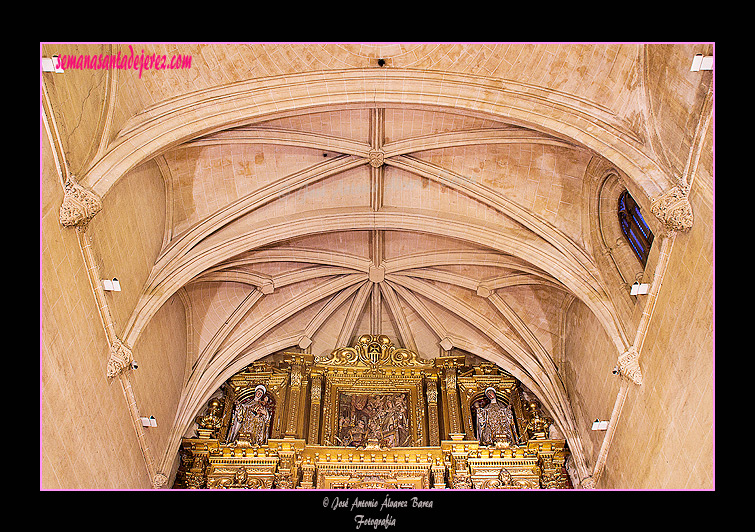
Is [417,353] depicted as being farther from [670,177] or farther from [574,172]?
[670,177]

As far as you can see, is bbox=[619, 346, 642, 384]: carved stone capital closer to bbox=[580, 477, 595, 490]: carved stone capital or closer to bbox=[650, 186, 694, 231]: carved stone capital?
bbox=[650, 186, 694, 231]: carved stone capital

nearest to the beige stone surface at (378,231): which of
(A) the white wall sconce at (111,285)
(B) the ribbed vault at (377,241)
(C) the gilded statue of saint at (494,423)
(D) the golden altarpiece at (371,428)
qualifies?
(B) the ribbed vault at (377,241)

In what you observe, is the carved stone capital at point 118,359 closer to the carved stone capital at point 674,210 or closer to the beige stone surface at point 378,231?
the beige stone surface at point 378,231

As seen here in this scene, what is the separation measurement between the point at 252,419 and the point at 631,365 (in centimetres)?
802

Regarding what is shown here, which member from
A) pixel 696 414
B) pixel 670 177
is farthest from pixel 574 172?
pixel 696 414

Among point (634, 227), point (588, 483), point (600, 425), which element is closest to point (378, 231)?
point (634, 227)

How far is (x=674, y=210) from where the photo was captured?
12.0 metres

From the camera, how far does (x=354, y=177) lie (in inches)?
650

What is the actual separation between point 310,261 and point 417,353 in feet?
10.9

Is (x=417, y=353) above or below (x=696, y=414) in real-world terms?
above

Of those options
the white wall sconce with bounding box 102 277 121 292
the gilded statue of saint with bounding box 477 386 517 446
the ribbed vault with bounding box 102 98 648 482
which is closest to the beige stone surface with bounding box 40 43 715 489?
the ribbed vault with bounding box 102 98 648 482

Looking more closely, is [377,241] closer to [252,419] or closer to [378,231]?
[378,231]

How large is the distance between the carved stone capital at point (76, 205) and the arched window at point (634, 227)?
864 cm
